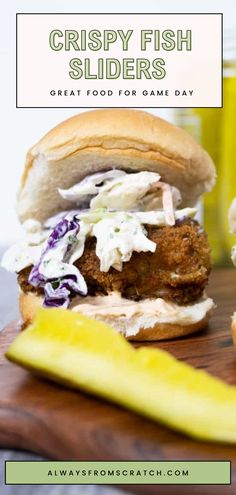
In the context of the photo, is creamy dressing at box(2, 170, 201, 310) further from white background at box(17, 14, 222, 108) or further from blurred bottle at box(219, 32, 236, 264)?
blurred bottle at box(219, 32, 236, 264)

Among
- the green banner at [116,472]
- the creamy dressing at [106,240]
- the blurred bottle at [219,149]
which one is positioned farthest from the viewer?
the blurred bottle at [219,149]

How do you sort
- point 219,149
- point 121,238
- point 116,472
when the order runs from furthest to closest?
point 219,149 → point 121,238 → point 116,472

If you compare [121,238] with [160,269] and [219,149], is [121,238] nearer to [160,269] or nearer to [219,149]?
[160,269]

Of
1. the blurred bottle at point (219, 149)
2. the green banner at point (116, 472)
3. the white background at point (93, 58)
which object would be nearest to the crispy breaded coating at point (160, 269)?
the white background at point (93, 58)

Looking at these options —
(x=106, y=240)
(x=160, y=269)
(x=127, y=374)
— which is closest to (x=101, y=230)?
(x=106, y=240)

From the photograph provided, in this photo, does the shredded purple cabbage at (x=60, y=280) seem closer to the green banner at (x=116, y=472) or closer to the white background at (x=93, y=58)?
the white background at (x=93, y=58)

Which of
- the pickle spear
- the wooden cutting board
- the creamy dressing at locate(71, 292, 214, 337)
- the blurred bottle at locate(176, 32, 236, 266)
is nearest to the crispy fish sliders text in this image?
the creamy dressing at locate(71, 292, 214, 337)
